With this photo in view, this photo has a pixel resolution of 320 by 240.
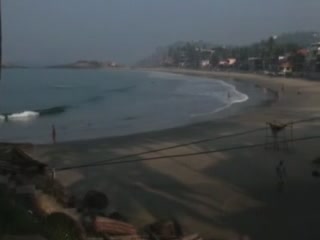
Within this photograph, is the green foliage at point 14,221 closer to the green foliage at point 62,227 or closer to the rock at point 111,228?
the green foliage at point 62,227

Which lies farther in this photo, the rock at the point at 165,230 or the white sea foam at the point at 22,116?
the white sea foam at the point at 22,116

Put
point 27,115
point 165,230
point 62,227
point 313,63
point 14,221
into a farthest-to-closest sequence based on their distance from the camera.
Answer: point 313,63 → point 27,115 → point 165,230 → point 62,227 → point 14,221

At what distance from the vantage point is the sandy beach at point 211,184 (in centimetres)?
1244

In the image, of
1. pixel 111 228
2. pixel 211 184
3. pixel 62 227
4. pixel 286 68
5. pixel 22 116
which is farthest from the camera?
pixel 286 68

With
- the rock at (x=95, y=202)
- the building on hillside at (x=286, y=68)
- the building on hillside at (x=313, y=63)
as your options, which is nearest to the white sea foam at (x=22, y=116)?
the rock at (x=95, y=202)

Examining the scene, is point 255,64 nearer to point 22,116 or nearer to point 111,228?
point 22,116

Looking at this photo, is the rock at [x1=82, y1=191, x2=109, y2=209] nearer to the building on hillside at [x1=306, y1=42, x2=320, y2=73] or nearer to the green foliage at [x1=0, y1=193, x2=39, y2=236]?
the green foliage at [x1=0, y1=193, x2=39, y2=236]

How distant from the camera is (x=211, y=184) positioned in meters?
16.1

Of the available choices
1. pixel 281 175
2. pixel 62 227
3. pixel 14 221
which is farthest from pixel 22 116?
pixel 14 221

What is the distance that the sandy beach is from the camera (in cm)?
1244

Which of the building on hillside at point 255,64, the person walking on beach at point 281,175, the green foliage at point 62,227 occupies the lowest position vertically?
the building on hillside at point 255,64

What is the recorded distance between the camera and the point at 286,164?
60.0ft

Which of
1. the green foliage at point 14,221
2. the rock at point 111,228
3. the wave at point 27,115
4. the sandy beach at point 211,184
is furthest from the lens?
the wave at point 27,115

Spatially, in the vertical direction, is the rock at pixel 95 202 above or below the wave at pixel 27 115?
above
